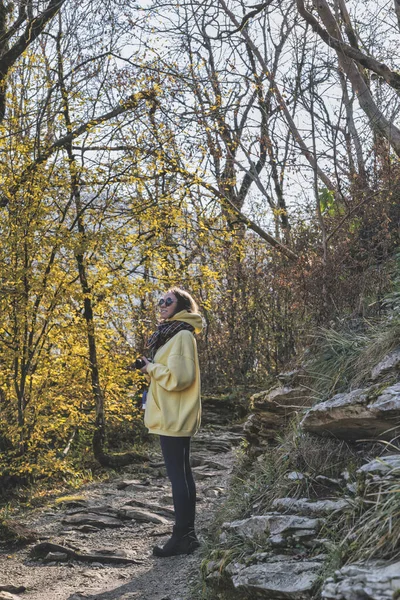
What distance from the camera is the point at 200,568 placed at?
13.9 ft

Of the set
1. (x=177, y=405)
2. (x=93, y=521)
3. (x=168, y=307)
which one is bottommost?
(x=93, y=521)

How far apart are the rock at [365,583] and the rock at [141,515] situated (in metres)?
3.54

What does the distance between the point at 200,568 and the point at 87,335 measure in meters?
4.10

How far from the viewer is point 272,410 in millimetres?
5652

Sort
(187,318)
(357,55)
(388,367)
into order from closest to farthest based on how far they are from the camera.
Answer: (388,367) → (187,318) → (357,55)

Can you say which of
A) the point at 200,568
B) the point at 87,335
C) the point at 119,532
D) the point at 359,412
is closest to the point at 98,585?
the point at 200,568

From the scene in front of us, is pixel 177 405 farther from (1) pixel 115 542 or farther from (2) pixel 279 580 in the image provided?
(2) pixel 279 580

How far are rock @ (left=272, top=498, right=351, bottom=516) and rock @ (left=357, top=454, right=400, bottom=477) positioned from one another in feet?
0.74

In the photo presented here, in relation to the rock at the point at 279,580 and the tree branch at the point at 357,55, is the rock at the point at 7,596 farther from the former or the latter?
the tree branch at the point at 357,55

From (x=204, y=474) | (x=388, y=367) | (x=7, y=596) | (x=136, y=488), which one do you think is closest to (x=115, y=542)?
(x=7, y=596)

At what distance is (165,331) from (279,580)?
2.16 m

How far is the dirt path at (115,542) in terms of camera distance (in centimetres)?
442

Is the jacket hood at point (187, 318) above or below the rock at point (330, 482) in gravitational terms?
above

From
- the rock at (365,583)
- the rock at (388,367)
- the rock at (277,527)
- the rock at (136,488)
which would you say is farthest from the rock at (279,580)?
the rock at (136,488)
